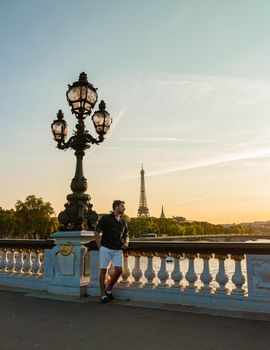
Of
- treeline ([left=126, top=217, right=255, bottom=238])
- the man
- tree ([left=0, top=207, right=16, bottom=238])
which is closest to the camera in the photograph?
the man

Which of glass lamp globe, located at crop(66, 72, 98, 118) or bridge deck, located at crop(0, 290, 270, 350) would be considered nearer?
bridge deck, located at crop(0, 290, 270, 350)

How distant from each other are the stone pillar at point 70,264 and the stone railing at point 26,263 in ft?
0.94

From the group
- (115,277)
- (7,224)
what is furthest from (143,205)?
(115,277)

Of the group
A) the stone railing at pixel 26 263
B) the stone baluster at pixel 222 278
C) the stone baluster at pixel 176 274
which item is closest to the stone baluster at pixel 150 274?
the stone baluster at pixel 176 274

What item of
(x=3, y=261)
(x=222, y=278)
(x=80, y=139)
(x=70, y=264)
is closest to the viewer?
(x=222, y=278)

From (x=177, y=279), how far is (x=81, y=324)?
2.03 meters

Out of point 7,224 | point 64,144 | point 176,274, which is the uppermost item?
point 7,224

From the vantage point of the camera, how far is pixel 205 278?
6242 millimetres

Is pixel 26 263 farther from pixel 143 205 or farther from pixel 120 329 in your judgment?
pixel 143 205

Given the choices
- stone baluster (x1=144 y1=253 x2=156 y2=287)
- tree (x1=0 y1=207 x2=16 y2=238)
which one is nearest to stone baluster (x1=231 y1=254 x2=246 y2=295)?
stone baluster (x1=144 y1=253 x2=156 y2=287)

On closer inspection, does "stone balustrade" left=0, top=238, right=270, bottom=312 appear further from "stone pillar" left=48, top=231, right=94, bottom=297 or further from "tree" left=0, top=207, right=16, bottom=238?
"tree" left=0, top=207, right=16, bottom=238

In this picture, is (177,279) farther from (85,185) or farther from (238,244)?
(85,185)

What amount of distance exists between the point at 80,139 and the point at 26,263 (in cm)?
309

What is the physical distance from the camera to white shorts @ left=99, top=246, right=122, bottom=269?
21.6ft
